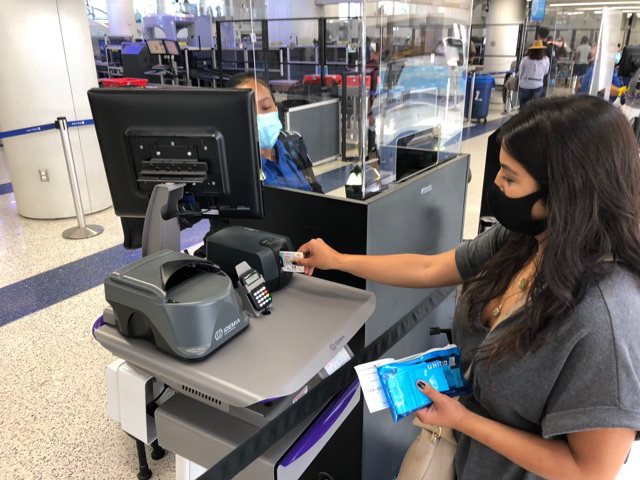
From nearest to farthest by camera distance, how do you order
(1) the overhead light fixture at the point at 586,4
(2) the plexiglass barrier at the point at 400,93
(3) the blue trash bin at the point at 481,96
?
(2) the plexiglass barrier at the point at 400,93
(3) the blue trash bin at the point at 481,96
(1) the overhead light fixture at the point at 586,4

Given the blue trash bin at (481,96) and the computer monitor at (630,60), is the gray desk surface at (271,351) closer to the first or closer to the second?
the computer monitor at (630,60)

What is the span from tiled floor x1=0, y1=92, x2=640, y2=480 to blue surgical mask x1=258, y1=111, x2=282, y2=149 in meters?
0.39

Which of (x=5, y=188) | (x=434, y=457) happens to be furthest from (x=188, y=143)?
(x=5, y=188)

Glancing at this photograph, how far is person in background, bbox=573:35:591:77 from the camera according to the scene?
9.53 metres

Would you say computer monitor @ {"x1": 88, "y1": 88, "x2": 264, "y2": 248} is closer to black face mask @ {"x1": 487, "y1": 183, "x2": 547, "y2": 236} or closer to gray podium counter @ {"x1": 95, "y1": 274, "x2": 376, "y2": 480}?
gray podium counter @ {"x1": 95, "y1": 274, "x2": 376, "y2": 480}

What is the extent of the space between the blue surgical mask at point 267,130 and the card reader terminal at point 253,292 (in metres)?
1.00

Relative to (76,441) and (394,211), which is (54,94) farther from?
(394,211)

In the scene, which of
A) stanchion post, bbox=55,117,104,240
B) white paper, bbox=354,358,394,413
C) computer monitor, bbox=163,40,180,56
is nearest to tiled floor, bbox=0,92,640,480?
stanchion post, bbox=55,117,104,240

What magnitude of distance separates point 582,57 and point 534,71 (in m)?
Answer: 2.23

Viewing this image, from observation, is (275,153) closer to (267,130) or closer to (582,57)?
(267,130)

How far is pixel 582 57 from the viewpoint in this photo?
31.8ft

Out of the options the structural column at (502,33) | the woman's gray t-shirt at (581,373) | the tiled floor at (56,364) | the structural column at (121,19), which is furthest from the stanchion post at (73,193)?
the structural column at (121,19)

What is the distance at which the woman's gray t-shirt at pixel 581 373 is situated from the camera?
33.5 inches

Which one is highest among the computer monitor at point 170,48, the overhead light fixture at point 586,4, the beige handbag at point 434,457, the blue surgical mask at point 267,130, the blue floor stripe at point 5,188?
the overhead light fixture at point 586,4
